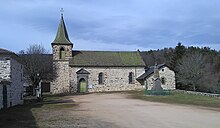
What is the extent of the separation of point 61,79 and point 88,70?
4808 millimetres

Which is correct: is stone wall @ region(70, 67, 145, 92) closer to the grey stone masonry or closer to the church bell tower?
the church bell tower

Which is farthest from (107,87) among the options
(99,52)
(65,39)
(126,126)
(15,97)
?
(126,126)

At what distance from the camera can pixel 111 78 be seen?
2088 inches

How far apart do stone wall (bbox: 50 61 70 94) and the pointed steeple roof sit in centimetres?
367

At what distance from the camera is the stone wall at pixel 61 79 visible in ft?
169

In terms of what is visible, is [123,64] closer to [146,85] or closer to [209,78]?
[146,85]

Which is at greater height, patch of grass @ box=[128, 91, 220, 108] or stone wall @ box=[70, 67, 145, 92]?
stone wall @ box=[70, 67, 145, 92]

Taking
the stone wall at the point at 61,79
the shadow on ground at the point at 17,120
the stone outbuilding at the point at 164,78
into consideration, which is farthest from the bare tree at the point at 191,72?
the shadow on ground at the point at 17,120

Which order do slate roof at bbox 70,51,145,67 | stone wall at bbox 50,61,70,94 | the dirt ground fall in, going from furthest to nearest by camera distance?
1. slate roof at bbox 70,51,145,67
2. stone wall at bbox 50,61,70,94
3. the dirt ground

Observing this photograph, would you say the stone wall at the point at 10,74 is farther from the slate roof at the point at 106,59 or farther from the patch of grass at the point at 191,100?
the slate roof at the point at 106,59

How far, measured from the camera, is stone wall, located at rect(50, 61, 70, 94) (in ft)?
169

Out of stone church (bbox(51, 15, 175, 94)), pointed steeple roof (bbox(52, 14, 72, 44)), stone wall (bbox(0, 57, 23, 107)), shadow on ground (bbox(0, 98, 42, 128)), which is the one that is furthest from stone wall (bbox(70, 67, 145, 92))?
shadow on ground (bbox(0, 98, 42, 128))

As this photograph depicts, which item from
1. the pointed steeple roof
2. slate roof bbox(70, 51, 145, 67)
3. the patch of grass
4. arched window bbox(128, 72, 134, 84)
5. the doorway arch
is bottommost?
the patch of grass

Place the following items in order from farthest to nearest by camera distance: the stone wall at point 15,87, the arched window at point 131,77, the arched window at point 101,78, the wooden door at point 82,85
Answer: the arched window at point 131,77 → the arched window at point 101,78 → the wooden door at point 82,85 → the stone wall at point 15,87
